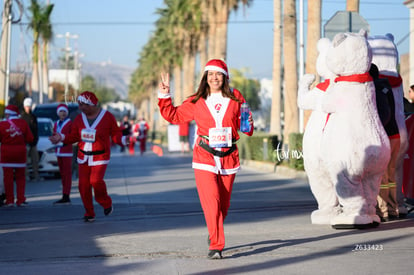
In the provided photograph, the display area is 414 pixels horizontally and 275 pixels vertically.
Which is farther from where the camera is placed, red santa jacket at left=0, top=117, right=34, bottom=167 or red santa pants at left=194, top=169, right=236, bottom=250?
red santa jacket at left=0, top=117, right=34, bottom=167

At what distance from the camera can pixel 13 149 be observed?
14984mm

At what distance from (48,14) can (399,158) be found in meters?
44.4

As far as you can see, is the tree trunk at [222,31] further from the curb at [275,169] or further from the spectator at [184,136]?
the curb at [275,169]

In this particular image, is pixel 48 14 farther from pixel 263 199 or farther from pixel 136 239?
pixel 136 239

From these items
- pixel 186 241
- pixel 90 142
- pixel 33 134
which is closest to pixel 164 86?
pixel 186 241

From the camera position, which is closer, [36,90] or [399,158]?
[399,158]

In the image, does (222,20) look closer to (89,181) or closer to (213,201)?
(89,181)

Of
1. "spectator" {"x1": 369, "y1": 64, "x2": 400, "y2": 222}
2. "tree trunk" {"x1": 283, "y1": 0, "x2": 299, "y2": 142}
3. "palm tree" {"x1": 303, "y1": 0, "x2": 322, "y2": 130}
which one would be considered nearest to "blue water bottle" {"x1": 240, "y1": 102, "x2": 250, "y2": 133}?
"spectator" {"x1": 369, "y1": 64, "x2": 400, "y2": 222}

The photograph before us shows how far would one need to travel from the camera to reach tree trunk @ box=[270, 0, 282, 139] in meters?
33.6

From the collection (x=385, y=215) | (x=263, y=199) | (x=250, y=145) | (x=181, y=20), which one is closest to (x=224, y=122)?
(x=385, y=215)

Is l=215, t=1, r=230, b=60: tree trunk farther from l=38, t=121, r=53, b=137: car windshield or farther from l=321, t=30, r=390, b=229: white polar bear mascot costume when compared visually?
l=321, t=30, r=390, b=229: white polar bear mascot costume

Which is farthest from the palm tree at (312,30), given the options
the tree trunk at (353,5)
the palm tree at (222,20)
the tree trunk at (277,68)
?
the palm tree at (222,20)

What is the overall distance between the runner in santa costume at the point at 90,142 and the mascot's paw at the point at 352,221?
3456mm

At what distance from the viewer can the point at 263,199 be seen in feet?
51.8
